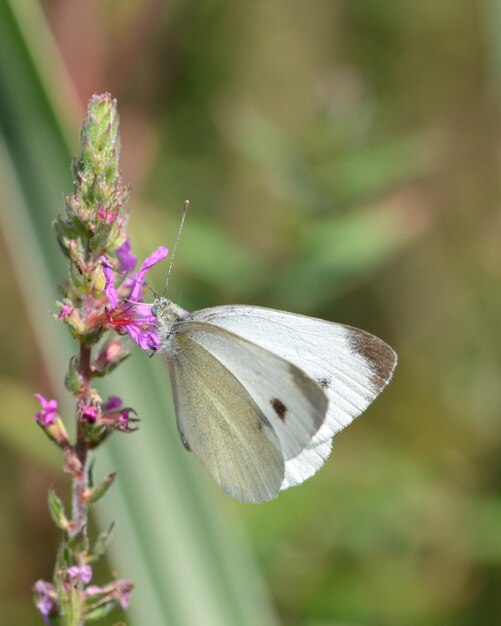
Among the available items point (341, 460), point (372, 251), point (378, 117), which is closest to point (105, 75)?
point (372, 251)

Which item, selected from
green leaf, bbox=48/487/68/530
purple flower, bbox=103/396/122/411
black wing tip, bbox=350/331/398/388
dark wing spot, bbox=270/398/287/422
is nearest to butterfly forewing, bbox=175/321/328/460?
dark wing spot, bbox=270/398/287/422

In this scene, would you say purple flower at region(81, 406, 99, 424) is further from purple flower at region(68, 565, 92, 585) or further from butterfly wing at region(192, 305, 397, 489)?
butterfly wing at region(192, 305, 397, 489)

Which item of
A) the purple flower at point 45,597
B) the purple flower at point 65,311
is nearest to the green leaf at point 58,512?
the purple flower at point 45,597

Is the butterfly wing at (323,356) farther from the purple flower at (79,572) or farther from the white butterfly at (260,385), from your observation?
the purple flower at (79,572)

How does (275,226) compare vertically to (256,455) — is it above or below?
above

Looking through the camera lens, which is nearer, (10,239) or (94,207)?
(94,207)

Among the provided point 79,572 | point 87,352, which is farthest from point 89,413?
point 79,572

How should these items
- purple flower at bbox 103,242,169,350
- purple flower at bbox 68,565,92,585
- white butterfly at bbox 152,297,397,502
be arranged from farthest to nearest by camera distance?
white butterfly at bbox 152,297,397,502
purple flower at bbox 103,242,169,350
purple flower at bbox 68,565,92,585

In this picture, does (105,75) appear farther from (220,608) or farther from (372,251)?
(220,608)
